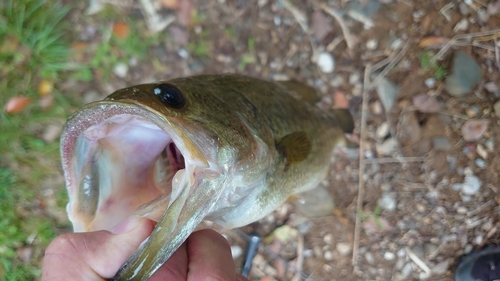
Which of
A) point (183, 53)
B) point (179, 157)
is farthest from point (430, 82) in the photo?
point (179, 157)

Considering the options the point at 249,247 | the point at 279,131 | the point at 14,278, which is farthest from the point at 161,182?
the point at 14,278

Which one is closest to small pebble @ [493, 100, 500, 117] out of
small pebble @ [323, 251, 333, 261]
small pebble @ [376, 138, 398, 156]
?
small pebble @ [376, 138, 398, 156]

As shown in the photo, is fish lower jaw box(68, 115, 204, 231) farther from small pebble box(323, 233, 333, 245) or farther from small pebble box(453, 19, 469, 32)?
small pebble box(453, 19, 469, 32)

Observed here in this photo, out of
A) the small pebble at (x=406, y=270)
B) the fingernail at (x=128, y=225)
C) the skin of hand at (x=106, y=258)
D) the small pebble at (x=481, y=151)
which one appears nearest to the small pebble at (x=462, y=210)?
the small pebble at (x=481, y=151)

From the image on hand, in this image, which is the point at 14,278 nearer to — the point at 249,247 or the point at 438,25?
the point at 249,247

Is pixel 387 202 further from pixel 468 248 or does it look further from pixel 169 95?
pixel 169 95

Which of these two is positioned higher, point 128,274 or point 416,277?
point 128,274
